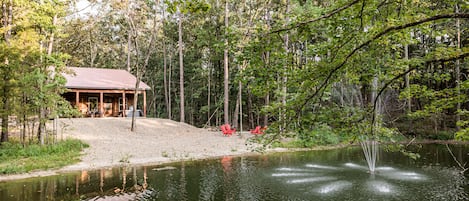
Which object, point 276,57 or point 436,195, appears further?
point 436,195

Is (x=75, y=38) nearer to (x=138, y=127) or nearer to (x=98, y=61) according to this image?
(x=98, y=61)

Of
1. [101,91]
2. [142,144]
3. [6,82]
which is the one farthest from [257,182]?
[101,91]

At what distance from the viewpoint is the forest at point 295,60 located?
10.1ft

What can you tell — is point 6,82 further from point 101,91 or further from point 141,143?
point 101,91

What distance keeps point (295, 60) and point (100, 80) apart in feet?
75.6

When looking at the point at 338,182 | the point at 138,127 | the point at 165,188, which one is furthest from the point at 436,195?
the point at 138,127

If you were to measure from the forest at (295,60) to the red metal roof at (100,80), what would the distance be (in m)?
3.95

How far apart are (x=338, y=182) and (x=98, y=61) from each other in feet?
116

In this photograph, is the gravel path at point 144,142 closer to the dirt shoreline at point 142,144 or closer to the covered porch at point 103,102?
the dirt shoreline at point 142,144

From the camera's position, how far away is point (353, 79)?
11.6 feet

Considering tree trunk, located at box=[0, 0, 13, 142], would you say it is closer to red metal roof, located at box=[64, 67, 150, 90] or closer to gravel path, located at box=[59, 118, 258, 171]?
gravel path, located at box=[59, 118, 258, 171]

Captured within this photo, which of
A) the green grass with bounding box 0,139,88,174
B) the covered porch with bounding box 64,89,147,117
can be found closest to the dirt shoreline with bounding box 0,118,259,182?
the green grass with bounding box 0,139,88,174

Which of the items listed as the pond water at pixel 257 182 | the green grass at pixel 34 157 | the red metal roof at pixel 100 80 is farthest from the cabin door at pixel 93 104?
the pond water at pixel 257 182

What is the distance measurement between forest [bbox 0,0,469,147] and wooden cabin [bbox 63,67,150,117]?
446cm
